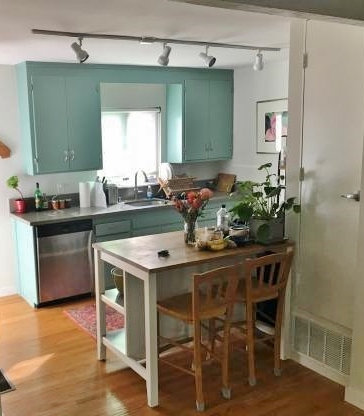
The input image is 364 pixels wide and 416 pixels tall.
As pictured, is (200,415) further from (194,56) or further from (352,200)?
(194,56)

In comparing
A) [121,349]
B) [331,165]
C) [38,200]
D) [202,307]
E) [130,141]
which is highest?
[130,141]

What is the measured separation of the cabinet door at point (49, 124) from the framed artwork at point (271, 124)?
2.17 metres

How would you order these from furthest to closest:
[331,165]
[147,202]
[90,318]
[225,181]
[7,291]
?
[225,181], [147,202], [7,291], [90,318], [331,165]

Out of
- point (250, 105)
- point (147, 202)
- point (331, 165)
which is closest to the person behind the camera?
point (331, 165)

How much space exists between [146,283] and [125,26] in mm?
1674

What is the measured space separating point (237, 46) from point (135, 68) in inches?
58.2

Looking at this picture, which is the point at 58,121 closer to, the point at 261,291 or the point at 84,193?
the point at 84,193

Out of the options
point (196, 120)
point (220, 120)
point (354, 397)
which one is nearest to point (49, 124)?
point (196, 120)

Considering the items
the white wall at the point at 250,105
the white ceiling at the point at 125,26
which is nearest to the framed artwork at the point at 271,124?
the white wall at the point at 250,105

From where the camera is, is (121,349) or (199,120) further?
(199,120)

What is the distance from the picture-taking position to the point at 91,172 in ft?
17.5

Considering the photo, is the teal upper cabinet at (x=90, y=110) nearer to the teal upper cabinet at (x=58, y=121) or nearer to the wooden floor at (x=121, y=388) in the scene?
the teal upper cabinet at (x=58, y=121)

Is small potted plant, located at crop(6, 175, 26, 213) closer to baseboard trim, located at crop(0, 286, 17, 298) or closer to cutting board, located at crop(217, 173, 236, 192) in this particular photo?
baseboard trim, located at crop(0, 286, 17, 298)

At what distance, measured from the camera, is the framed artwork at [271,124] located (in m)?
5.18
